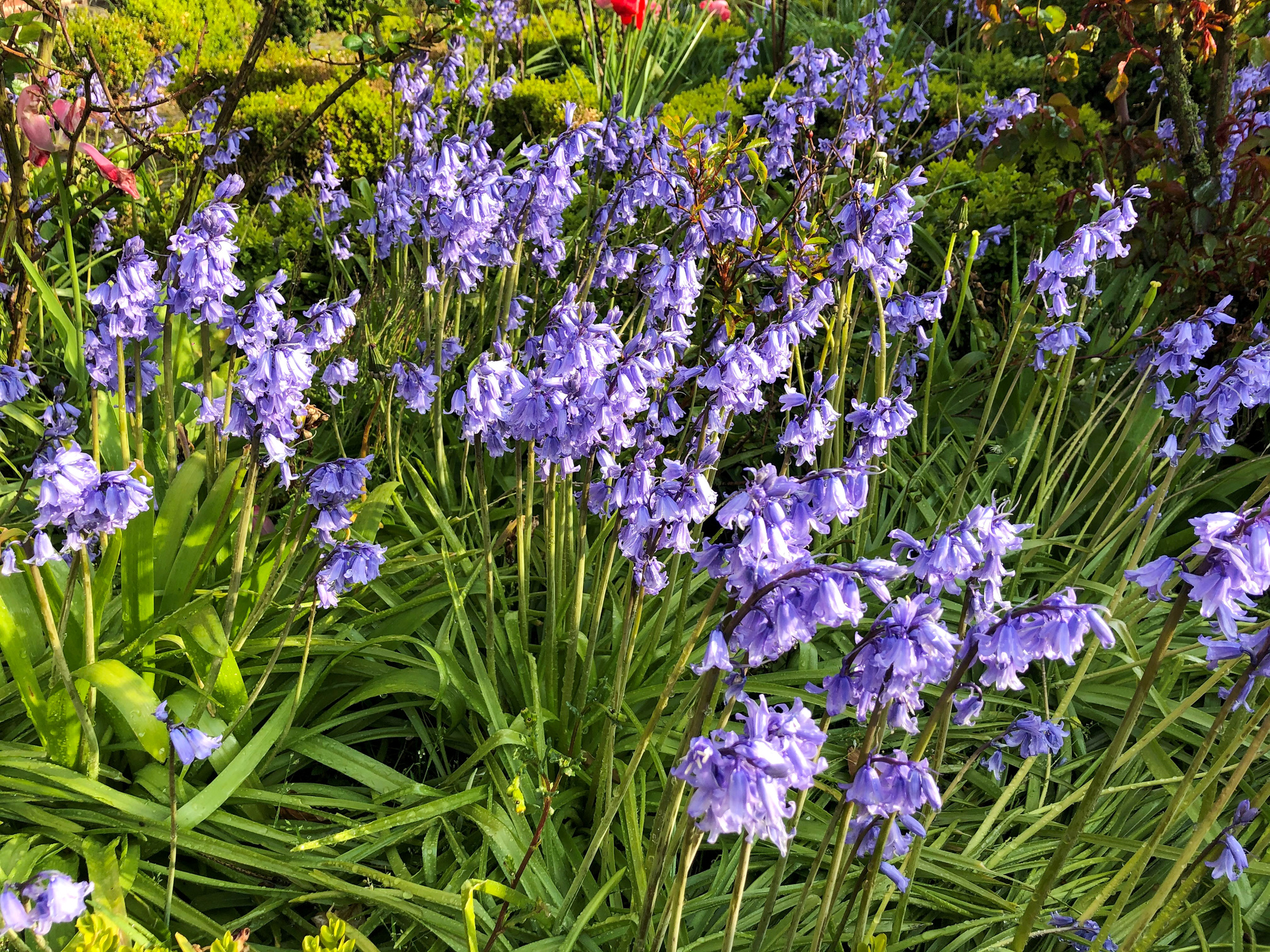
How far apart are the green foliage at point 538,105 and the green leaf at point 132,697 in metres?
5.86

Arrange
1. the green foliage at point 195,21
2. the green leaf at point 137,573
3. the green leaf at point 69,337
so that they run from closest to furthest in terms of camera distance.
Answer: the green leaf at point 137,573 < the green leaf at point 69,337 < the green foliage at point 195,21

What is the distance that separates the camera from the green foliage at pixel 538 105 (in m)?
7.54

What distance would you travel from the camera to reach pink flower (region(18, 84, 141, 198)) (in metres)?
3.28

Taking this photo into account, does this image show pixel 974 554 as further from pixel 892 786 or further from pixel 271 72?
pixel 271 72

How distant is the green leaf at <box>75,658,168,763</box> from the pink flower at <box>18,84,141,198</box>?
5.83 feet

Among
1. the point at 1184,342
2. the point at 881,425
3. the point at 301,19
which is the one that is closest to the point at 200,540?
the point at 881,425

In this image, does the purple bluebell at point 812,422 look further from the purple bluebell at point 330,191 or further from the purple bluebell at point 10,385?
the purple bluebell at point 330,191

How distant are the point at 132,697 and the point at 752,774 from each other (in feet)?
5.56

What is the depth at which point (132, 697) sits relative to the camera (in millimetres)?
2318

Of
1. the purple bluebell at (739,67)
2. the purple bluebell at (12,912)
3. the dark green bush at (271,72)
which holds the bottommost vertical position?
the purple bluebell at (12,912)

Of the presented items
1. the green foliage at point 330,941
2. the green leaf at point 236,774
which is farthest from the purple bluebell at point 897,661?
the green leaf at point 236,774

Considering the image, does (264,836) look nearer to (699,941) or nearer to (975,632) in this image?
(699,941)

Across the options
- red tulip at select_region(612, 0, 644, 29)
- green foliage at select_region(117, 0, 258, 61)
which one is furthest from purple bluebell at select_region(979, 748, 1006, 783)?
green foliage at select_region(117, 0, 258, 61)

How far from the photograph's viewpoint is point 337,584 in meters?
2.59
